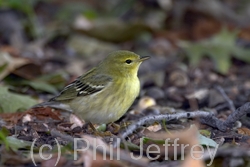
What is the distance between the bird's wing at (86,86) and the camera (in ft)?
21.8

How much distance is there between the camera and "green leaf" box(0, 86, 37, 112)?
6.63 metres

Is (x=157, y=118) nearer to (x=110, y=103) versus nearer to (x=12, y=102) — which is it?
(x=110, y=103)

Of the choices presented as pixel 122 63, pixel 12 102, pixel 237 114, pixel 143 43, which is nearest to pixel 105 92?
pixel 122 63

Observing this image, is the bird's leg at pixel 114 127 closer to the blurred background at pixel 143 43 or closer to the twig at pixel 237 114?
the twig at pixel 237 114

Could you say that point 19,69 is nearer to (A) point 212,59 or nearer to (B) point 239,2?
(A) point 212,59

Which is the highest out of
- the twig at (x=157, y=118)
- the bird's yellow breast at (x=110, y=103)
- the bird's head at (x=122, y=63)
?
the bird's head at (x=122, y=63)

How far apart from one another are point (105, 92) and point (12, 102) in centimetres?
115

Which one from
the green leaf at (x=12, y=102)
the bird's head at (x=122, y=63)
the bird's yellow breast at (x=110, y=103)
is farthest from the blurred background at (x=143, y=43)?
the bird's yellow breast at (x=110, y=103)

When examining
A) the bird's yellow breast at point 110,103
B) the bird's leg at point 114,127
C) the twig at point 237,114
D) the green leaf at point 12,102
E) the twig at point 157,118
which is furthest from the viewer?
the green leaf at point 12,102

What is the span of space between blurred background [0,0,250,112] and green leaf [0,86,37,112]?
30.2 inches

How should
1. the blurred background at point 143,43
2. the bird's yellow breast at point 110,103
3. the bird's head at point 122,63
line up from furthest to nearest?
the blurred background at point 143,43 < the bird's head at point 122,63 < the bird's yellow breast at point 110,103

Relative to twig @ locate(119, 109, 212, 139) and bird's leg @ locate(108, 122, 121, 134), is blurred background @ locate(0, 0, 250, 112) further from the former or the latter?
twig @ locate(119, 109, 212, 139)

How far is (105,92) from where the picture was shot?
6.49 meters

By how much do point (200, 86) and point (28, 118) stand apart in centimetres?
323
